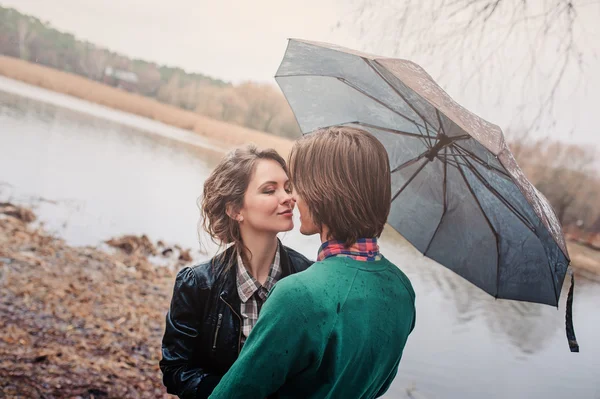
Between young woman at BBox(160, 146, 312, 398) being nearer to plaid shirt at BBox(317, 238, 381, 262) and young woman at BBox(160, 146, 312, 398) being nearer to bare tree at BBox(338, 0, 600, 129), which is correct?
plaid shirt at BBox(317, 238, 381, 262)

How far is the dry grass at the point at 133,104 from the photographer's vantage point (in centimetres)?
305

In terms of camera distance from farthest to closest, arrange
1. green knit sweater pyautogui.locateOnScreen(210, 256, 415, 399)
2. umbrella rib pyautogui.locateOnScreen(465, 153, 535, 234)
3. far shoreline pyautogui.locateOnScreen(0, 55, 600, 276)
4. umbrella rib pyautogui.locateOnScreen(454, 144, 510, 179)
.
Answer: far shoreline pyautogui.locateOnScreen(0, 55, 600, 276) < umbrella rib pyautogui.locateOnScreen(465, 153, 535, 234) < umbrella rib pyautogui.locateOnScreen(454, 144, 510, 179) < green knit sweater pyautogui.locateOnScreen(210, 256, 415, 399)

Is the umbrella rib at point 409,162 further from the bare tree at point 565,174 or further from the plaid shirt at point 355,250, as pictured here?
the bare tree at point 565,174

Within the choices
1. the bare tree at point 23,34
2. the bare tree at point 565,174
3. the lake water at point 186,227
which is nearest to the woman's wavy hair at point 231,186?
the lake water at point 186,227

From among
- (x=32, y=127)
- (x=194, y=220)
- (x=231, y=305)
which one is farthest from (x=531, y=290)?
(x=32, y=127)

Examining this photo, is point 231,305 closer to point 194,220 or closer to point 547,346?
point 194,220

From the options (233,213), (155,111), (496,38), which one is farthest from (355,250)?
(155,111)

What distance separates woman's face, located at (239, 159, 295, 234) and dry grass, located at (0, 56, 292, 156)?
156 cm

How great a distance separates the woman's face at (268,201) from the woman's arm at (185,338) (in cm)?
25

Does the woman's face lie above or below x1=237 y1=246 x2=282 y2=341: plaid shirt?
above

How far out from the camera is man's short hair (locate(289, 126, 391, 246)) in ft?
3.51

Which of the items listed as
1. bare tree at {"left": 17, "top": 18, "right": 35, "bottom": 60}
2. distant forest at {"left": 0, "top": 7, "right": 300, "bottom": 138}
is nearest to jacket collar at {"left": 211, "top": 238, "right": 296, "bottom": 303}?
distant forest at {"left": 0, "top": 7, "right": 300, "bottom": 138}

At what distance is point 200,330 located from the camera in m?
1.45

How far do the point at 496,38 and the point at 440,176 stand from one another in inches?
66.7
